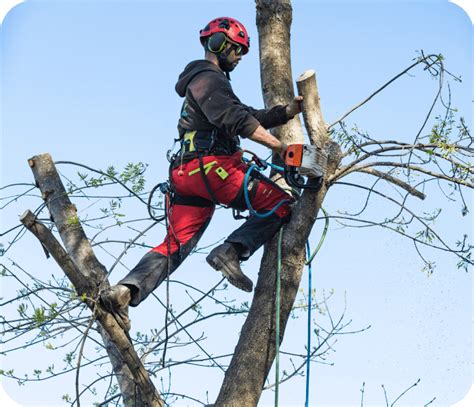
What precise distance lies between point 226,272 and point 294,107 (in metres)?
1.16

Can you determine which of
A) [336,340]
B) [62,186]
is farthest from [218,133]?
[336,340]

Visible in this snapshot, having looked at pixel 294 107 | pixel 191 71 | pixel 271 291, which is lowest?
pixel 271 291

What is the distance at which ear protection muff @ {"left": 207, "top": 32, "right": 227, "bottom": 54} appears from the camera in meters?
5.64

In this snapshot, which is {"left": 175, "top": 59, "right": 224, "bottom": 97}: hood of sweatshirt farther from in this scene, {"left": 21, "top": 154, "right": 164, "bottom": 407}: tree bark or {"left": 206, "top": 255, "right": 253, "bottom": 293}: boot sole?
{"left": 206, "top": 255, "right": 253, "bottom": 293}: boot sole

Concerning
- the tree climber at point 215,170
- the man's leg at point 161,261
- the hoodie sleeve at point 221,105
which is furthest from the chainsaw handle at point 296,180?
the man's leg at point 161,261

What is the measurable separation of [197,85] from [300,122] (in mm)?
836

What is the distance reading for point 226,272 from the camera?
5.25 m

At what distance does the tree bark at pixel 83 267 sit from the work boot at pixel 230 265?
2.25 ft

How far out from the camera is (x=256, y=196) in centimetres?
546

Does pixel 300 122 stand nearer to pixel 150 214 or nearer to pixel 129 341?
pixel 150 214

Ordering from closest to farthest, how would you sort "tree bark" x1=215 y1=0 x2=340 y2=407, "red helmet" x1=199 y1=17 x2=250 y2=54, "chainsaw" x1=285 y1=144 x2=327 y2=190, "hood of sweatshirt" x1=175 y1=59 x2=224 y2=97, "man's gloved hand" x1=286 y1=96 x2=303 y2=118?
"tree bark" x1=215 y1=0 x2=340 y2=407
"chainsaw" x1=285 y1=144 x2=327 y2=190
"man's gloved hand" x1=286 y1=96 x2=303 y2=118
"hood of sweatshirt" x1=175 y1=59 x2=224 y2=97
"red helmet" x1=199 y1=17 x2=250 y2=54

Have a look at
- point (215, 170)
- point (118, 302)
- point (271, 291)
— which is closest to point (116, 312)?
point (118, 302)

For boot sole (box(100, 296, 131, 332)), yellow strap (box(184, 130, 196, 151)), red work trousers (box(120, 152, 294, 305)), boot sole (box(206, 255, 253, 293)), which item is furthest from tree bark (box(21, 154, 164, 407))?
yellow strap (box(184, 130, 196, 151))

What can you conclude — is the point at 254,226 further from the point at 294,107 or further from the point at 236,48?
the point at 236,48
